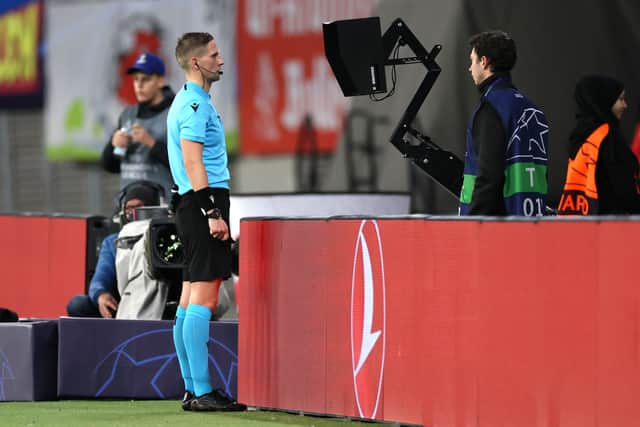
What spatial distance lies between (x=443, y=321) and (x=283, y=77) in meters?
12.2

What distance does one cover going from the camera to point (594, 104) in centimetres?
828

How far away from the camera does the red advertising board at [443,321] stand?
228 inches

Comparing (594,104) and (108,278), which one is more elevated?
Result: (594,104)

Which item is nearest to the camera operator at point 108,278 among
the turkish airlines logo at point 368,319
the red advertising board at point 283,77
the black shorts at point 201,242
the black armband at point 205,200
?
the black shorts at point 201,242

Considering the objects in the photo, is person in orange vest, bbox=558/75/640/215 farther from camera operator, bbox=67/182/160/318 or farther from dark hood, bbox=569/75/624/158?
camera operator, bbox=67/182/160/318

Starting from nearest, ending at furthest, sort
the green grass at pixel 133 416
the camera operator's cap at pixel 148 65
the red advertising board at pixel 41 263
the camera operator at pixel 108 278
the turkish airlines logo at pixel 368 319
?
the turkish airlines logo at pixel 368 319, the green grass at pixel 133 416, the camera operator at pixel 108 278, the camera operator's cap at pixel 148 65, the red advertising board at pixel 41 263

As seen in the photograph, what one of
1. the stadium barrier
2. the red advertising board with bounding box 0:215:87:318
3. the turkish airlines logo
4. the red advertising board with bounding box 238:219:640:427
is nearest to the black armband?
the red advertising board with bounding box 238:219:640:427

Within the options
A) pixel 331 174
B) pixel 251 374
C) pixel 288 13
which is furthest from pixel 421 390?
pixel 288 13

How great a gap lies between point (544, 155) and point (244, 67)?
12.1 metres

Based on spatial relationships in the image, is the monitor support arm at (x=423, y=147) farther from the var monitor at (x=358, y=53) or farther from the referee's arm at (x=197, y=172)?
the referee's arm at (x=197, y=172)

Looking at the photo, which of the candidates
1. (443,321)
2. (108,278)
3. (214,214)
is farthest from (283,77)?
(443,321)

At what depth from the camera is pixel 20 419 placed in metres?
7.50

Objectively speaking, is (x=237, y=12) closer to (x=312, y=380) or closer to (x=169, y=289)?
(x=169, y=289)

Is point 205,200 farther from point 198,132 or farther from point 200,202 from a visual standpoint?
point 198,132
